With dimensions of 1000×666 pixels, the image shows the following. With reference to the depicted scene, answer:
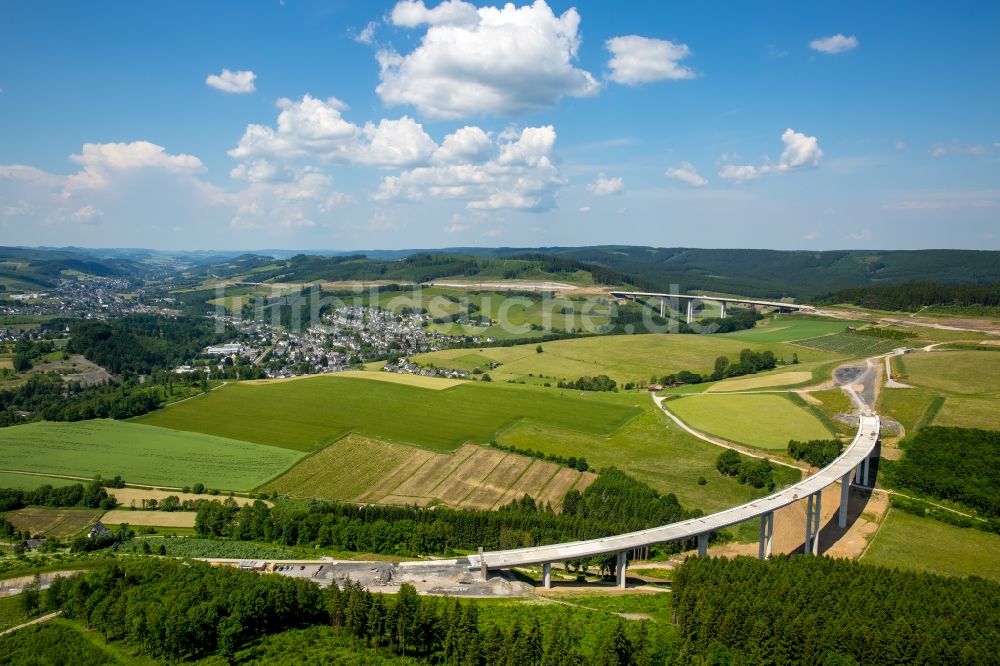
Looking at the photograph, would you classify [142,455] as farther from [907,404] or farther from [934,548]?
[907,404]

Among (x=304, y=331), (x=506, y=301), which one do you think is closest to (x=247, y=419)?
(x=304, y=331)

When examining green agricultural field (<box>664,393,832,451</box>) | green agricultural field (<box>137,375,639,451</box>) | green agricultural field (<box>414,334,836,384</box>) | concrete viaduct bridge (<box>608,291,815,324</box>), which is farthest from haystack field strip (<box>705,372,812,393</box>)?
concrete viaduct bridge (<box>608,291,815,324</box>)

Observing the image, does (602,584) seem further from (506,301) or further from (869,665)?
(506,301)

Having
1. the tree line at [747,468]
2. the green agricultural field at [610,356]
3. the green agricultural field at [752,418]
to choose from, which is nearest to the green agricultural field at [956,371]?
the green agricultural field at [610,356]

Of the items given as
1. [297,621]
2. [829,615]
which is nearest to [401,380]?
[297,621]

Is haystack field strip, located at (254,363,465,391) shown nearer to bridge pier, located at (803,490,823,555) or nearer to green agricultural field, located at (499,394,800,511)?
green agricultural field, located at (499,394,800,511)

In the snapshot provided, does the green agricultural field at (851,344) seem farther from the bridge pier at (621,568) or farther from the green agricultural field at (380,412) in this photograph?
the bridge pier at (621,568)

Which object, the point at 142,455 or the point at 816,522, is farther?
the point at 142,455
